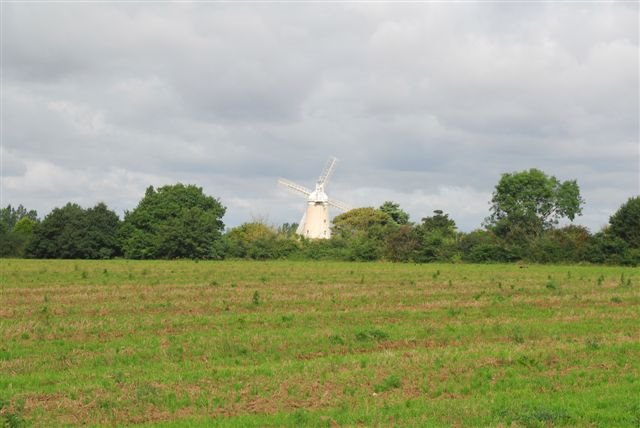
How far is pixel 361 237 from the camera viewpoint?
289 ft

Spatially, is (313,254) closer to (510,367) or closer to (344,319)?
(344,319)

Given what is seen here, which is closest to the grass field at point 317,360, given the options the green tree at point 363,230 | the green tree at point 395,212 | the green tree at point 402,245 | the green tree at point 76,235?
the green tree at point 402,245

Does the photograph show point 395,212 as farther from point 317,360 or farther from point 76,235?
point 317,360

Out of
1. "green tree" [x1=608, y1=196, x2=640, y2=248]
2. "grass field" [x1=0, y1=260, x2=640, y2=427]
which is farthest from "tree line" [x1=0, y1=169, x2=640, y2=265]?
"grass field" [x1=0, y1=260, x2=640, y2=427]

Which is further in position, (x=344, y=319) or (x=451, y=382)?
(x=344, y=319)

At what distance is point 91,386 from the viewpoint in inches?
503

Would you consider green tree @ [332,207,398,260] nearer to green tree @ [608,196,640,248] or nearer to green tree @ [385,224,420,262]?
green tree @ [385,224,420,262]

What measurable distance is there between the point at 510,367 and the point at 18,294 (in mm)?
21535

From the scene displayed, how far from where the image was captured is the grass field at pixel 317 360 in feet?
37.1

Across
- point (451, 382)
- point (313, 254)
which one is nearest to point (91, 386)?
point (451, 382)

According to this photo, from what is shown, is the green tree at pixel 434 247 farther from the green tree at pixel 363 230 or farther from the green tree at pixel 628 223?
the green tree at pixel 628 223

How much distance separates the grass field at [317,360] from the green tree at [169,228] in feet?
185

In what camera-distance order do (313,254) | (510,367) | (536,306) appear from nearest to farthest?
(510,367) < (536,306) < (313,254)

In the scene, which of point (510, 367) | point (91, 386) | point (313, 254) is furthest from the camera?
point (313, 254)
